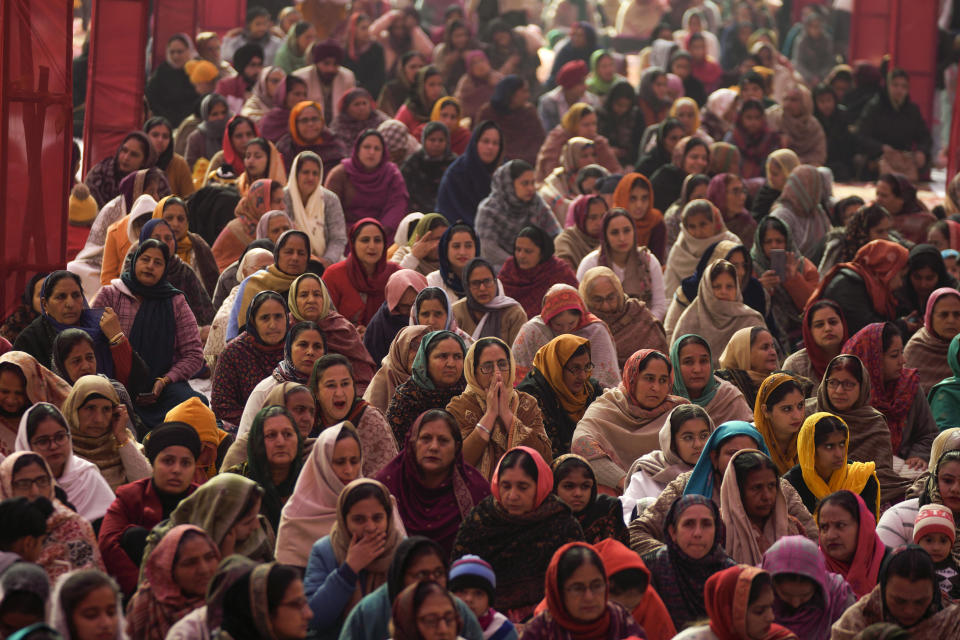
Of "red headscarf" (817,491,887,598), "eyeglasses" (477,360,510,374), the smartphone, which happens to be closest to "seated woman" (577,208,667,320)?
the smartphone

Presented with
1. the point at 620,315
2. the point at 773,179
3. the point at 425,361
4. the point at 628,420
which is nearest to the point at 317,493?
the point at 425,361

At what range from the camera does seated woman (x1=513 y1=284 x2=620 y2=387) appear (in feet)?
24.3

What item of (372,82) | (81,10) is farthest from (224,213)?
(81,10)

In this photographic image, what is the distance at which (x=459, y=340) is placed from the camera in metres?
6.52

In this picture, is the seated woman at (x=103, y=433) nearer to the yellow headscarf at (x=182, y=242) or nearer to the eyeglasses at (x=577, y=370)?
the eyeglasses at (x=577, y=370)

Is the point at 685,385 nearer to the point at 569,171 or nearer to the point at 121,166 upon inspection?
the point at 121,166

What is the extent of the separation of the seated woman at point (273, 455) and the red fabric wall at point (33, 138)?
9.53 feet

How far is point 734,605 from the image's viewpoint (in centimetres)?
450

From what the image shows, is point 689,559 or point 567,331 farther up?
point 567,331

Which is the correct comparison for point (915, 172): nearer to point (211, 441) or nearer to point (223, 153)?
point (223, 153)

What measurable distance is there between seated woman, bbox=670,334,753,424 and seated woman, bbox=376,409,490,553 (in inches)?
59.7

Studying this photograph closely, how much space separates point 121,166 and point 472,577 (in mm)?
5927

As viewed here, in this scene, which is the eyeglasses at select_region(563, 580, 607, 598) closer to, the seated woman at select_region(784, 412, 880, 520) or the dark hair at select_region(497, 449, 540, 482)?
the dark hair at select_region(497, 449, 540, 482)

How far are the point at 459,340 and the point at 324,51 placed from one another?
6273mm
